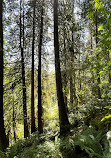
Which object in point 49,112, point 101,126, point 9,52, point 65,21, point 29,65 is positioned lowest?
point 49,112

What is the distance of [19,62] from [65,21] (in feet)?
13.6

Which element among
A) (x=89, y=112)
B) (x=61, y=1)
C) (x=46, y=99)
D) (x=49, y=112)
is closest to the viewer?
(x=89, y=112)

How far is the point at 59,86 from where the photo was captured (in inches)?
248

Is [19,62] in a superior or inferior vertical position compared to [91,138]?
superior

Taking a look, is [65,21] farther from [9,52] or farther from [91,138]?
[91,138]

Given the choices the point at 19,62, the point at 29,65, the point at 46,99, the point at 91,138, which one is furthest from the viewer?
the point at 46,99

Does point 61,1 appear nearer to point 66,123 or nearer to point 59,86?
point 59,86

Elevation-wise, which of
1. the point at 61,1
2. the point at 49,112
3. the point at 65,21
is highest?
the point at 61,1

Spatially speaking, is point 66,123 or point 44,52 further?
point 44,52

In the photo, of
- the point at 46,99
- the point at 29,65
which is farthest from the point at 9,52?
the point at 46,99

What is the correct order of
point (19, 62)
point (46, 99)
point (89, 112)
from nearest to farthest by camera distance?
point (89, 112) → point (19, 62) → point (46, 99)

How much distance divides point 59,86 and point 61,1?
5378mm

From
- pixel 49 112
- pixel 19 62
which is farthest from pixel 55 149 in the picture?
pixel 49 112

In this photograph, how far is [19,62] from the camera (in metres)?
8.47
